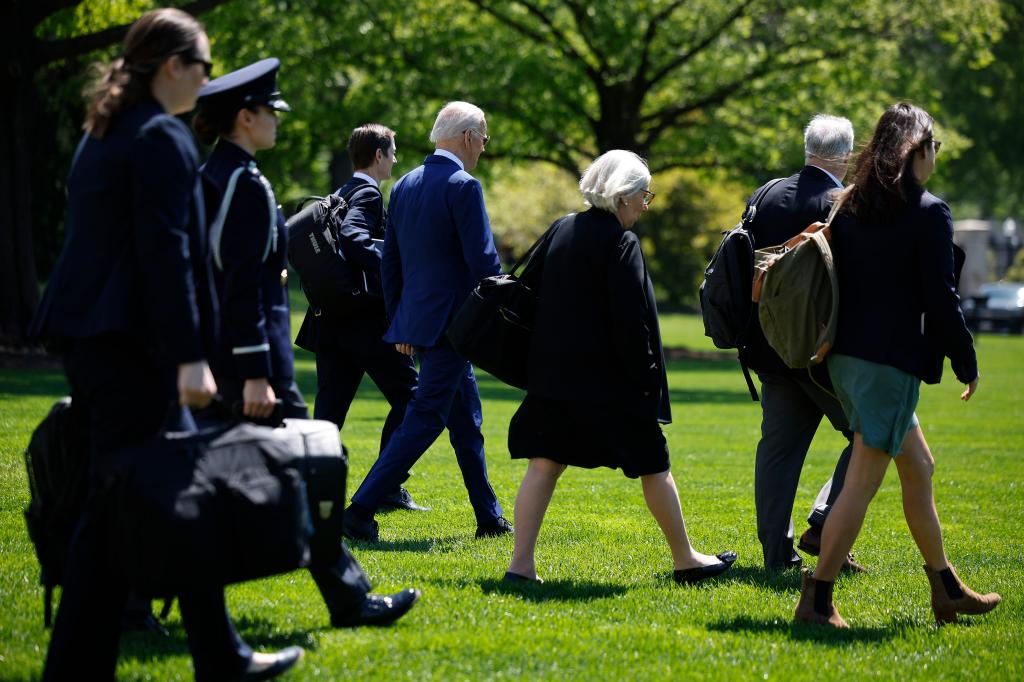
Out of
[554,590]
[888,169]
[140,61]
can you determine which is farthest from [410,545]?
[140,61]

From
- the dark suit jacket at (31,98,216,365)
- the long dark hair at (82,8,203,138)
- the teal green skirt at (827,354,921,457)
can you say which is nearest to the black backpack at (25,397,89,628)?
the dark suit jacket at (31,98,216,365)

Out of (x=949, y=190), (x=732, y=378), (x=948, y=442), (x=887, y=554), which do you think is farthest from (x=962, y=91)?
(x=887, y=554)

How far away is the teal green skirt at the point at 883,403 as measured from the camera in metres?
5.18

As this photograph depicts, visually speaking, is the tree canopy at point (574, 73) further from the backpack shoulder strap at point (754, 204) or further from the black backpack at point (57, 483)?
the black backpack at point (57, 483)

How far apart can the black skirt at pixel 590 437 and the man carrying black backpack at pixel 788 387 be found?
89 cm

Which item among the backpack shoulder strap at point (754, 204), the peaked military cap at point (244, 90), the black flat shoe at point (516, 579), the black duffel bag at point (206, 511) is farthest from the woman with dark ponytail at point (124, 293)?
the backpack shoulder strap at point (754, 204)

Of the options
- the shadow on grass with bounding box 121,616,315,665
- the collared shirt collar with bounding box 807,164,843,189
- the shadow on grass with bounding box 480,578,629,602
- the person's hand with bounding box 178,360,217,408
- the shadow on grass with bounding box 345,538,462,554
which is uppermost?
the collared shirt collar with bounding box 807,164,843,189

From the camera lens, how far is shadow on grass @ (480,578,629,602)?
5.64 metres

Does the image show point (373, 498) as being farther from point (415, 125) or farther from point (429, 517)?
point (415, 125)

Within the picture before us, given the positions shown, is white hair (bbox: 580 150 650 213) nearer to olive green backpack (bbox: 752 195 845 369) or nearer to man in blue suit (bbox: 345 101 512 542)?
olive green backpack (bbox: 752 195 845 369)

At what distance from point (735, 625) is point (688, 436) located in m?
8.30

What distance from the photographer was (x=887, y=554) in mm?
7102

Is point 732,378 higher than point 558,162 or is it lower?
lower

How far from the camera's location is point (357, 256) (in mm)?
7336
